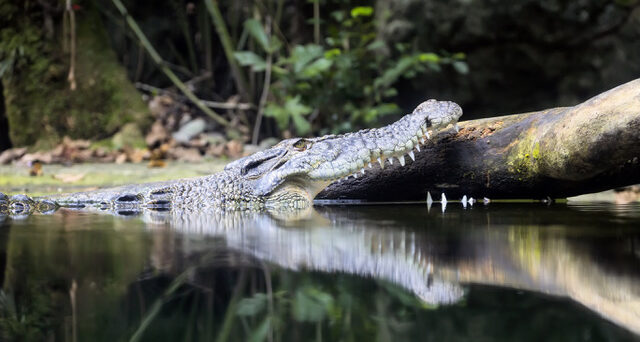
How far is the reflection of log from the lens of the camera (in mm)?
3062

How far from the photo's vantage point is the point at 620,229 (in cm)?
246

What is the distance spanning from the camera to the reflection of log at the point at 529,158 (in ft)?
10.0

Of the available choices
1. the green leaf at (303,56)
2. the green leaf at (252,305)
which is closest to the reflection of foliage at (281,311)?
the green leaf at (252,305)

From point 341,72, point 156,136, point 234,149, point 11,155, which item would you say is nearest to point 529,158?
point 341,72

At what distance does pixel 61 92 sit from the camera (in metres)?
8.32

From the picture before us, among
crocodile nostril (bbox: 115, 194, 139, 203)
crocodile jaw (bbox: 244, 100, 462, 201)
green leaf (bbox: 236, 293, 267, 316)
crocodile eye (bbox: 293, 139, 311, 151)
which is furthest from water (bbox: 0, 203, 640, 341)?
crocodile nostril (bbox: 115, 194, 139, 203)

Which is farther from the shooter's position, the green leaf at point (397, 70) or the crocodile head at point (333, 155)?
the green leaf at point (397, 70)

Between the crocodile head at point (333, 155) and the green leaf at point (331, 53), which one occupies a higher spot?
the green leaf at point (331, 53)

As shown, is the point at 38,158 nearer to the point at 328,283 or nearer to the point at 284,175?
the point at 284,175

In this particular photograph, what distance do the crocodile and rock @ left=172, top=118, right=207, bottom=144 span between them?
367cm

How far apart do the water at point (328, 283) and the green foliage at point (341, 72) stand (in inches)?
172

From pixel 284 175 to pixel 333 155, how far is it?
1.29 ft

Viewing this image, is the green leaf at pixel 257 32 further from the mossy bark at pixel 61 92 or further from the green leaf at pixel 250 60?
the mossy bark at pixel 61 92

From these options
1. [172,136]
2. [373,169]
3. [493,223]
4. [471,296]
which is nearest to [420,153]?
[373,169]
